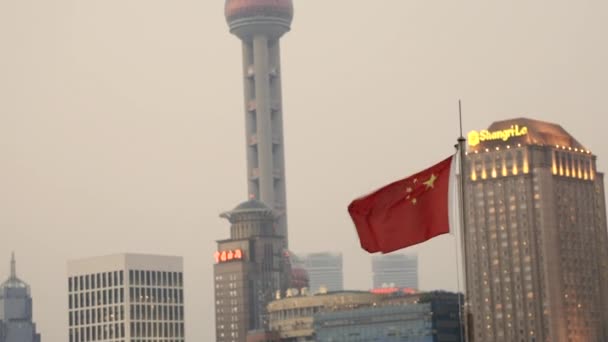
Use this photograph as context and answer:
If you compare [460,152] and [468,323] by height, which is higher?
[460,152]

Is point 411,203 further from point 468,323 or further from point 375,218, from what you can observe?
point 468,323

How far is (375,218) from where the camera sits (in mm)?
60719

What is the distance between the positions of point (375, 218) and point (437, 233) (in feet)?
8.64

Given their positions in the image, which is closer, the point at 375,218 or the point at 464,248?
the point at 464,248

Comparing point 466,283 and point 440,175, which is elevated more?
point 440,175

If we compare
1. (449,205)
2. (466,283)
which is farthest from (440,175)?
(466,283)

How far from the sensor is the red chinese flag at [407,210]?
59250mm

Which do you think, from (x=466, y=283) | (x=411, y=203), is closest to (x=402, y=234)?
(x=411, y=203)

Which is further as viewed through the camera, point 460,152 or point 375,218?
point 375,218

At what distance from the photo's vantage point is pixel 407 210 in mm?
59875

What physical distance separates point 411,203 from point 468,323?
6948 mm

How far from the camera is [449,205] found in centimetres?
5862

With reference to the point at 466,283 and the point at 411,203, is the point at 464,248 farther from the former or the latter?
the point at 411,203

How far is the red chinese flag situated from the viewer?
194 feet
